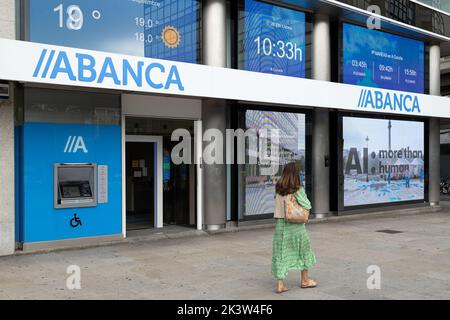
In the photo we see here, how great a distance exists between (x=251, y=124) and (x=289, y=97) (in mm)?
1097

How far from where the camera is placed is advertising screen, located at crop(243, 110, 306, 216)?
37.0 feet

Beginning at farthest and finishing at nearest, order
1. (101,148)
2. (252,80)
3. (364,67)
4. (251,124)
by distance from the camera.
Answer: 1. (364,67)
2. (251,124)
3. (252,80)
4. (101,148)

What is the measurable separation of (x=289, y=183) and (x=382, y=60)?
9.85 metres

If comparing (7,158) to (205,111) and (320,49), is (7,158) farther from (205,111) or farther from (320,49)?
(320,49)

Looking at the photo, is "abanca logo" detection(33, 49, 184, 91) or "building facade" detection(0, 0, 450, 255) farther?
"building facade" detection(0, 0, 450, 255)

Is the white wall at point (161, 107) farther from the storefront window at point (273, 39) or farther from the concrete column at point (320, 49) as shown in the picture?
the concrete column at point (320, 49)

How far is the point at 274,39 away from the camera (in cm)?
1184

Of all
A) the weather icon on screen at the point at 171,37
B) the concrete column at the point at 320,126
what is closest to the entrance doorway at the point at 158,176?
the weather icon on screen at the point at 171,37

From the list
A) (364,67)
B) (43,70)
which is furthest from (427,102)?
(43,70)

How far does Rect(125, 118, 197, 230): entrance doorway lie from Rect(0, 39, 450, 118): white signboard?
1.62m

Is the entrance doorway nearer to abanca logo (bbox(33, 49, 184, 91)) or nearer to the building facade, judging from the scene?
the building facade

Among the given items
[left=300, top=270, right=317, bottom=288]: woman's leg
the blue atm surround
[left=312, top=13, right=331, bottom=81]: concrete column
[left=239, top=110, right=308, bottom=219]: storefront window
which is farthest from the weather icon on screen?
[left=300, top=270, right=317, bottom=288]: woman's leg
